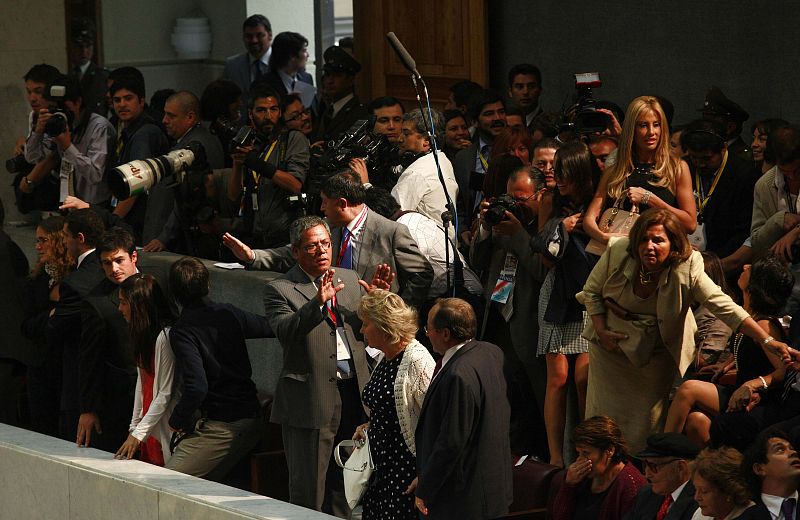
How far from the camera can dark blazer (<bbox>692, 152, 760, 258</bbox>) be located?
795 cm

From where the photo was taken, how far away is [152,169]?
30.0ft

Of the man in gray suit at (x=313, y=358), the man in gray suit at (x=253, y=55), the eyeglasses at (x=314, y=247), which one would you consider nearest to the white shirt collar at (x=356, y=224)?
the man in gray suit at (x=313, y=358)

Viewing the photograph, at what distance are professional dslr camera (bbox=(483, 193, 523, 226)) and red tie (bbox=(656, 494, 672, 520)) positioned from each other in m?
1.86

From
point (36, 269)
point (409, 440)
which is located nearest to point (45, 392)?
point (36, 269)

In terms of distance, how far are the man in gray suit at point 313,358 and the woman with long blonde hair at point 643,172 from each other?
1.14 metres

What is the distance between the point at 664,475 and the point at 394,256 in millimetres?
2188

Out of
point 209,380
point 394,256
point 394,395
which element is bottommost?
point 209,380

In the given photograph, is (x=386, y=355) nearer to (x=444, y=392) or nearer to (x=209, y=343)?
(x=444, y=392)

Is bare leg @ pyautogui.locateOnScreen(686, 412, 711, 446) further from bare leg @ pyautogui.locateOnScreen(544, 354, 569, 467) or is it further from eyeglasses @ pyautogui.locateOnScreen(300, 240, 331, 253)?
eyeglasses @ pyautogui.locateOnScreen(300, 240, 331, 253)

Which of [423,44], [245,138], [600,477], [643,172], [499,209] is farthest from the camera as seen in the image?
[423,44]

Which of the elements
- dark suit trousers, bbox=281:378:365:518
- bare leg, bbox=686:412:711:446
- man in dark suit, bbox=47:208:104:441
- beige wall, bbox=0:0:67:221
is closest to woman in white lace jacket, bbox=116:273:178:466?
dark suit trousers, bbox=281:378:365:518

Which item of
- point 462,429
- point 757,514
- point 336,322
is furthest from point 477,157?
point 757,514

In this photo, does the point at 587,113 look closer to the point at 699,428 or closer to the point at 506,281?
the point at 506,281

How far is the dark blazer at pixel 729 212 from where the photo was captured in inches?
313
